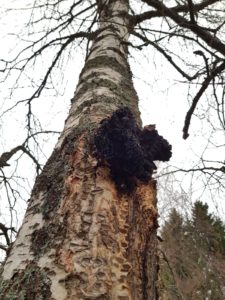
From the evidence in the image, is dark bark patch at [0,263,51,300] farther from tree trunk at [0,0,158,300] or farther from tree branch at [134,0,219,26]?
tree branch at [134,0,219,26]

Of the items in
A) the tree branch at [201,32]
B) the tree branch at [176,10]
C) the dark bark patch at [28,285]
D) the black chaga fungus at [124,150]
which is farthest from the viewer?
the tree branch at [176,10]

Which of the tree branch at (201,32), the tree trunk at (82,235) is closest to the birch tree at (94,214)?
the tree trunk at (82,235)

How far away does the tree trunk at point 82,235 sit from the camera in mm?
896

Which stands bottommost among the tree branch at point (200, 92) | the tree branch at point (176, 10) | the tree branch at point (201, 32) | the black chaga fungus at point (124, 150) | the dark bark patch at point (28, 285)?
Answer: the dark bark patch at point (28, 285)

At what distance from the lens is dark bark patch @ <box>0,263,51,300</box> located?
34.4 inches

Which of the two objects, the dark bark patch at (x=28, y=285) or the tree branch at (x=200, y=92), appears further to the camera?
the tree branch at (x=200, y=92)

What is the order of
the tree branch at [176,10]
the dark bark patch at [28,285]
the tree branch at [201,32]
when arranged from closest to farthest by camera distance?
the dark bark patch at [28,285]
the tree branch at [201,32]
the tree branch at [176,10]

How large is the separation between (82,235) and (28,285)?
17cm

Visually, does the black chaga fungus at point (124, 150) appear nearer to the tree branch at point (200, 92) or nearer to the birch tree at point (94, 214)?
the birch tree at point (94, 214)

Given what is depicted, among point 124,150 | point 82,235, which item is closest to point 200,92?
point 124,150

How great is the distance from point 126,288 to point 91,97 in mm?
889

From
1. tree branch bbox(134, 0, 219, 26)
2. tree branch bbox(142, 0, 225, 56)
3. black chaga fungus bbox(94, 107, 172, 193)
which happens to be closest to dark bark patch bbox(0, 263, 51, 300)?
black chaga fungus bbox(94, 107, 172, 193)

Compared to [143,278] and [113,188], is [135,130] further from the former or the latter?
[143,278]

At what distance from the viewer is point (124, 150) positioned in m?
1.23
